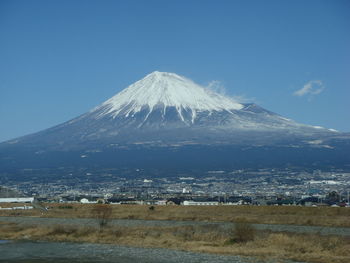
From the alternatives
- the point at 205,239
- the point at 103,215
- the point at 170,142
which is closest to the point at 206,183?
the point at 170,142

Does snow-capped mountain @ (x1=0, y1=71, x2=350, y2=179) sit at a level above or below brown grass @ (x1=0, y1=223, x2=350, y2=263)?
above

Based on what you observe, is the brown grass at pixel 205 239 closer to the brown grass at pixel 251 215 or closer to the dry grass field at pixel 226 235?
the dry grass field at pixel 226 235

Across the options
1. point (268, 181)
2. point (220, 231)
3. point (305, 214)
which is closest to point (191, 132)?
point (268, 181)

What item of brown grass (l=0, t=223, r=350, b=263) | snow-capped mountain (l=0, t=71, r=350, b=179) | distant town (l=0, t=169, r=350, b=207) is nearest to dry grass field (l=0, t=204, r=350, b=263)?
brown grass (l=0, t=223, r=350, b=263)

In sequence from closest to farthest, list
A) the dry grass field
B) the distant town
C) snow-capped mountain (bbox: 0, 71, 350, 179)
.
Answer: the dry grass field
the distant town
snow-capped mountain (bbox: 0, 71, 350, 179)

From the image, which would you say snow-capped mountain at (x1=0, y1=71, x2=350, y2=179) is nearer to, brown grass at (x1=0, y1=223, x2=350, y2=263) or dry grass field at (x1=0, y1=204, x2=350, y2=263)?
dry grass field at (x1=0, y1=204, x2=350, y2=263)

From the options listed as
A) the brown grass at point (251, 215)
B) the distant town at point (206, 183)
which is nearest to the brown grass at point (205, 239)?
the brown grass at point (251, 215)

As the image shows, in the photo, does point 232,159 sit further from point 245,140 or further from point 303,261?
point 303,261

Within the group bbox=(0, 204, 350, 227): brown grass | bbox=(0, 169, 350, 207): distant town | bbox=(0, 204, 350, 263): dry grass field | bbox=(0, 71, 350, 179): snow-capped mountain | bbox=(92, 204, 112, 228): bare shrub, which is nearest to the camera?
bbox=(0, 204, 350, 263): dry grass field

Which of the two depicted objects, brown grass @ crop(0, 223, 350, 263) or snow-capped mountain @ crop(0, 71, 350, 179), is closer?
brown grass @ crop(0, 223, 350, 263)
